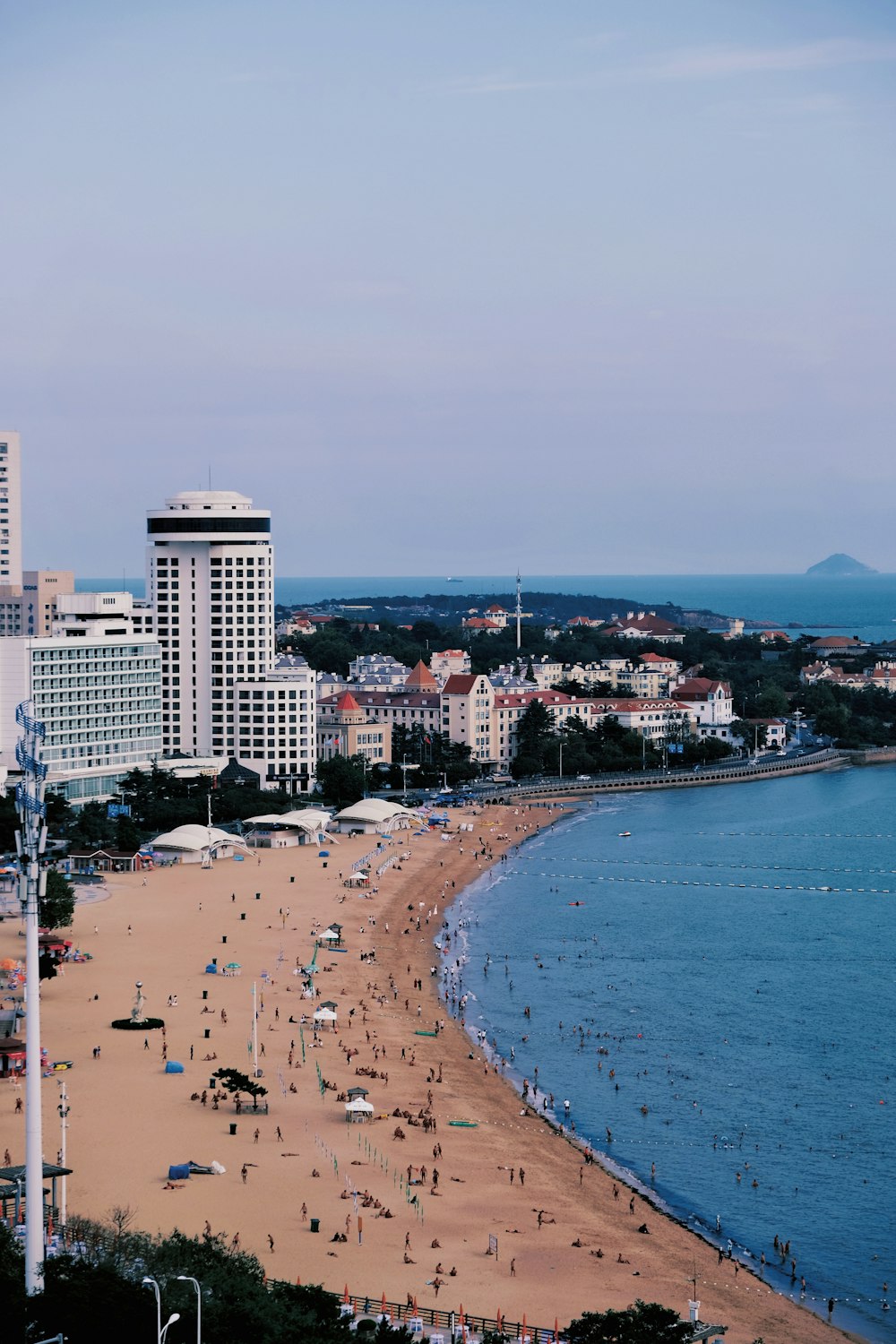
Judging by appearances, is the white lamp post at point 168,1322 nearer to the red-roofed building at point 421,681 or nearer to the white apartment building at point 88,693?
the white apartment building at point 88,693

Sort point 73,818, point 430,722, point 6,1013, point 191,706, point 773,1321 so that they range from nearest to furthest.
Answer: point 773,1321 < point 6,1013 < point 73,818 < point 191,706 < point 430,722

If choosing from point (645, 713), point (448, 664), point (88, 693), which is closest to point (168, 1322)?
point (88, 693)

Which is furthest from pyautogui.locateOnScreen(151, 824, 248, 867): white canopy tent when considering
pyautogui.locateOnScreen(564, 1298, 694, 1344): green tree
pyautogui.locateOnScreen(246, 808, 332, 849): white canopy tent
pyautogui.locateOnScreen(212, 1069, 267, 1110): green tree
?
pyautogui.locateOnScreen(564, 1298, 694, 1344): green tree

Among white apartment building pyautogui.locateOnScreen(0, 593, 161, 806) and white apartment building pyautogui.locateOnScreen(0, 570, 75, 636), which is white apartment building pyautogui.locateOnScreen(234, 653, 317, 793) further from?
white apartment building pyautogui.locateOnScreen(0, 570, 75, 636)

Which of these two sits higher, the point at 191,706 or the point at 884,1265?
the point at 191,706

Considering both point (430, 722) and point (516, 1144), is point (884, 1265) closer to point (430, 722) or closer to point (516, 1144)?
point (516, 1144)

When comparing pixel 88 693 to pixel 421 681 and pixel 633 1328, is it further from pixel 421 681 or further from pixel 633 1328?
pixel 633 1328

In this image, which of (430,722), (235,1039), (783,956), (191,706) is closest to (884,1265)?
(235,1039)
